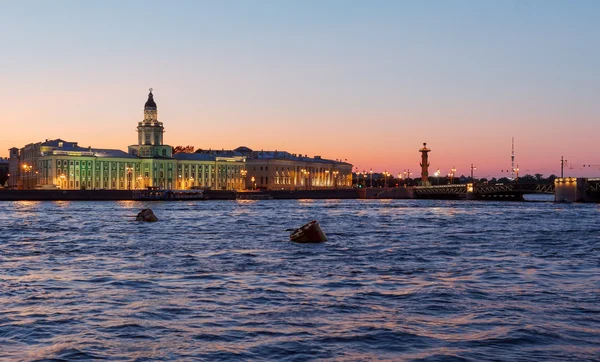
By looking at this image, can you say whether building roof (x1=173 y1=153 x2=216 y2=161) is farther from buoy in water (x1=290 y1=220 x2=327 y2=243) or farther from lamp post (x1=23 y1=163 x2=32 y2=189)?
buoy in water (x1=290 y1=220 x2=327 y2=243)

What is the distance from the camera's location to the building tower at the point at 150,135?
146625mm

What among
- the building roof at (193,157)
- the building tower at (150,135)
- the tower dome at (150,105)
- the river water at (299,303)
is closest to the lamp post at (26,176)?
the building tower at (150,135)

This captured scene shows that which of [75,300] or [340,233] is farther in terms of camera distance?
[340,233]

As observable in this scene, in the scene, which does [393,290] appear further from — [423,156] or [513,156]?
[423,156]

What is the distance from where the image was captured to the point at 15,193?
101 m

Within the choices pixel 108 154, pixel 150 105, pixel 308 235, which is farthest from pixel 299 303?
pixel 150 105

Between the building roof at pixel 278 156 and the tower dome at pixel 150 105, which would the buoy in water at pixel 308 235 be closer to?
the tower dome at pixel 150 105

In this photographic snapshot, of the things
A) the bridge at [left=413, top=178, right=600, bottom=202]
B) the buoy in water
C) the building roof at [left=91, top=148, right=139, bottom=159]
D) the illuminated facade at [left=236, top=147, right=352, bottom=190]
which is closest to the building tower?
the building roof at [left=91, top=148, right=139, bottom=159]

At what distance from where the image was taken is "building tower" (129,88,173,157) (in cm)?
14662

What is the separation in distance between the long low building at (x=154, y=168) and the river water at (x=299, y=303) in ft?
367

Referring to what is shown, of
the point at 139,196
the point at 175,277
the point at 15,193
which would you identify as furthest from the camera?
the point at 139,196

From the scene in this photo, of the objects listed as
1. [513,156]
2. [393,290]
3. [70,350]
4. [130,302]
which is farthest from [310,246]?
[513,156]

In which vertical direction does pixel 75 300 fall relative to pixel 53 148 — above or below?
below

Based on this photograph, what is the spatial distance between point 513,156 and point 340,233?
88.8m
